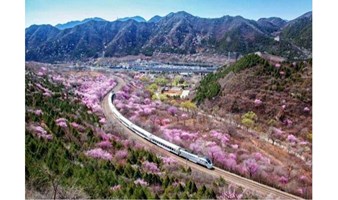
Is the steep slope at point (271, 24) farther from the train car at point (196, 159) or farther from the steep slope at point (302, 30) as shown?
the train car at point (196, 159)

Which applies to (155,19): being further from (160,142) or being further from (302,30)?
(302,30)

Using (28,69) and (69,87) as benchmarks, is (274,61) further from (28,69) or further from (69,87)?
(28,69)

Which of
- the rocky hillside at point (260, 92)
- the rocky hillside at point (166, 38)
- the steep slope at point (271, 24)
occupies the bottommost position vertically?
the rocky hillside at point (260, 92)

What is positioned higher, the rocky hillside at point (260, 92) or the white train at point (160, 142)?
the rocky hillside at point (260, 92)

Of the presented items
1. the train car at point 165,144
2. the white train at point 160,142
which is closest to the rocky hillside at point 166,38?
the white train at point 160,142

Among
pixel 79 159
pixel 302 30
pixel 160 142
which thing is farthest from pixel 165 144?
pixel 302 30
